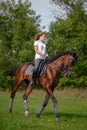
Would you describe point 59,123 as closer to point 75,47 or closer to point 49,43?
point 75,47

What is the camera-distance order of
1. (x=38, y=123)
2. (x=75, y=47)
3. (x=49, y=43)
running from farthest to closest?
1. (x=49, y=43)
2. (x=75, y=47)
3. (x=38, y=123)

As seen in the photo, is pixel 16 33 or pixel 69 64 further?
pixel 16 33

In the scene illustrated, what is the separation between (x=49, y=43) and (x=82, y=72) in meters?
10.3

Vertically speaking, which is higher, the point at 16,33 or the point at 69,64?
the point at 69,64

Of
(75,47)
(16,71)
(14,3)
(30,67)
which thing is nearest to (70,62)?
(30,67)

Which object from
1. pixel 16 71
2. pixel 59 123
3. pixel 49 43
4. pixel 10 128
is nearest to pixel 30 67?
pixel 16 71

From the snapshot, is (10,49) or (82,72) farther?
(10,49)

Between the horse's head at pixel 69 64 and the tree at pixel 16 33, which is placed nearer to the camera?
the horse's head at pixel 69 64

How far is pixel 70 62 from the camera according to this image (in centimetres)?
1342

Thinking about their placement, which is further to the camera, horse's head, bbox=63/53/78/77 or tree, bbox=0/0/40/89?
Answer: tree, bbox=0/0/40/89

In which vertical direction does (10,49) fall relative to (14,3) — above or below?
below

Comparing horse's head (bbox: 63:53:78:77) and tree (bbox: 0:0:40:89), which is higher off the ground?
horse's head (bbox: 63:53:78:77)

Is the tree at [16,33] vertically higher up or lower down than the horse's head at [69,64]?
lower down

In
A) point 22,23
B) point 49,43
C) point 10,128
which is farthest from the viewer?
point 22,23
